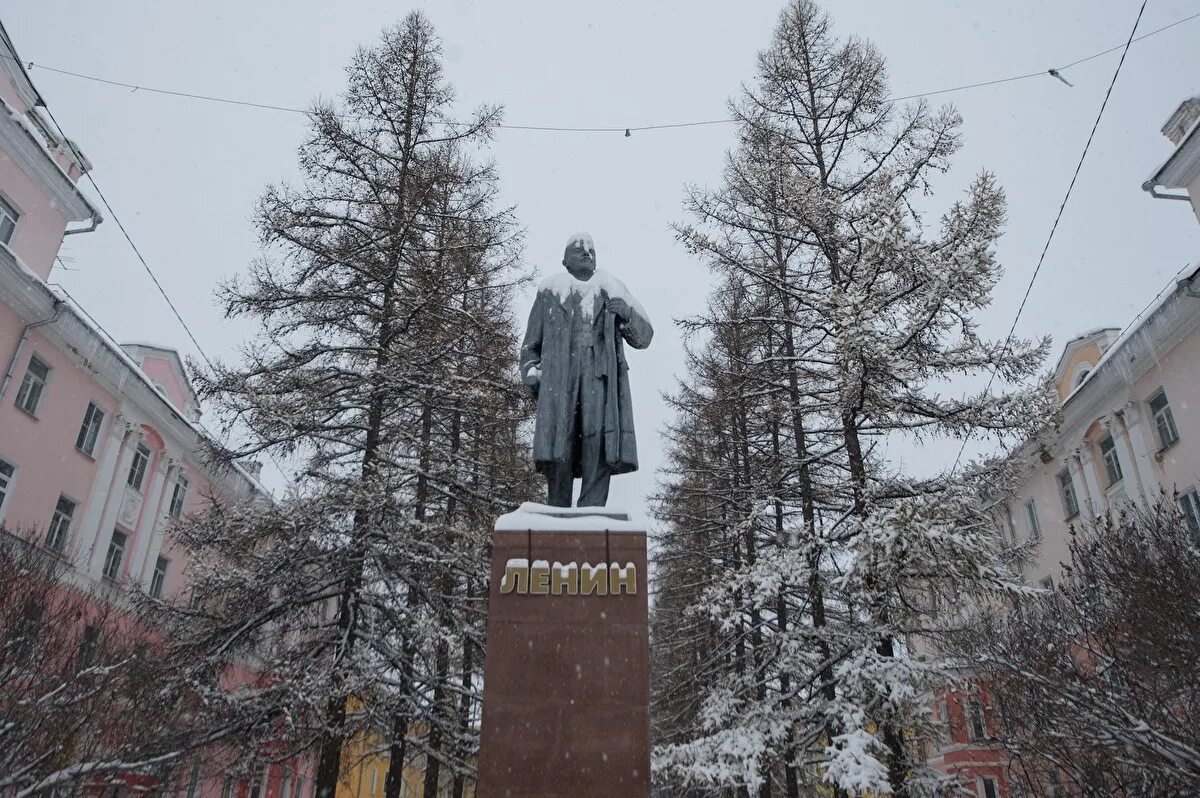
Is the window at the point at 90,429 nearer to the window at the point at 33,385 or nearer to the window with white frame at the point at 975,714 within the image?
the window at the point at 33,385

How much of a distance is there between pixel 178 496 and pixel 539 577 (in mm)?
20464

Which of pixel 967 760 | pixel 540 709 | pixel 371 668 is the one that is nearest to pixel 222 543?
pixel 371 668

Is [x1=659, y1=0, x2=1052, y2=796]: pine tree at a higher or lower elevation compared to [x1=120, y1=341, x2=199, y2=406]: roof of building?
lower

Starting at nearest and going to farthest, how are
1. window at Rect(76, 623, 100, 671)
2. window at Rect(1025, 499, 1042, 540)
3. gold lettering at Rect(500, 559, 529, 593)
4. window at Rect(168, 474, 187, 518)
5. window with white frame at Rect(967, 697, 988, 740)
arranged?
gold lettering at Rect(500, 559, 529, 593) → window at Rect(76, 623, 100, 671) → window with white frame at Rect(967, 697, 988, 740) → window at Rect(168, 474, 187, 518) → window at Rect(1025, 499, 1042, 540)

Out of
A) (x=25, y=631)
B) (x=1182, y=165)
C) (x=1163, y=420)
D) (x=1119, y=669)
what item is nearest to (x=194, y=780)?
A: (x=25, y=631)

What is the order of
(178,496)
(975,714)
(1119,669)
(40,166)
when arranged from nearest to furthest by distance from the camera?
(1119,669) < (975,714) < (40,166) < (178,496)

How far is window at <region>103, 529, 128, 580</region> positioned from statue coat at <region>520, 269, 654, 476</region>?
53.5 ft

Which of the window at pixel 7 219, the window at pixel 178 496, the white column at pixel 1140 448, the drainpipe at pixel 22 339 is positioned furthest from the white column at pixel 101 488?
the white column at pixel 1140 448

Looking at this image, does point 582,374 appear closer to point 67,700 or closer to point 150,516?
point 67,700

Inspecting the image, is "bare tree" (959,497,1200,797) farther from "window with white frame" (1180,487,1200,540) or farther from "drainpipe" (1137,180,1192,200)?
"drainpipe" (1137,180,1192,200)

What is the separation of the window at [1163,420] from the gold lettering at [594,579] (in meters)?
15.9

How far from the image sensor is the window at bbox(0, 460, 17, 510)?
15297 millimetres

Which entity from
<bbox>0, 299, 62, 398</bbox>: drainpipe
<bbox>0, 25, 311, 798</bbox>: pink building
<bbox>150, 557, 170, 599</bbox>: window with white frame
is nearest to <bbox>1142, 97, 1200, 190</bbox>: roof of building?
<bbox>0, 25, 311, 798</bbox>: pink building

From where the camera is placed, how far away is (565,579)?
16.9ft
